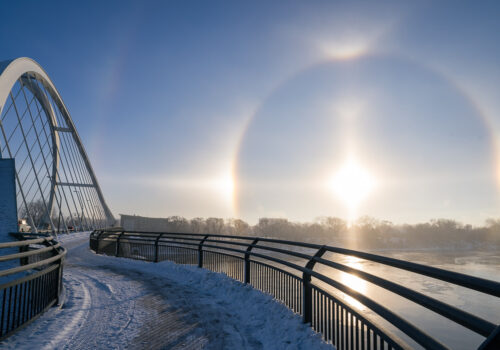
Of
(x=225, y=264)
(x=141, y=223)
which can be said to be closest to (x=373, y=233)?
(x=141, y=223)

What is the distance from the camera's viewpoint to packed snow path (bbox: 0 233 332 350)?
432cm

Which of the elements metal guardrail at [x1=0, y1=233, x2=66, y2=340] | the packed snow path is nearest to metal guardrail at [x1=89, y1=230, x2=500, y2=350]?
the packed snow path

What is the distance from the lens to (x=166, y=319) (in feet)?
17.7

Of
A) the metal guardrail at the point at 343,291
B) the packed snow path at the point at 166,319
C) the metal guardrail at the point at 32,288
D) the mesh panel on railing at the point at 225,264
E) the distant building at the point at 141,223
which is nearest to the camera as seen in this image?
the metal guardrail at the point at 343,291

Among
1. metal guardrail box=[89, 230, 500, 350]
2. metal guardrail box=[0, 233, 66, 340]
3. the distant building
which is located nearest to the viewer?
metal guardrail box=[89, 230, 500, 350]

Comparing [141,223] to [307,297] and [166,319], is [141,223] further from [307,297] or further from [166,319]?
[307,297]

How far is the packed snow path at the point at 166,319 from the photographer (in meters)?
4.32

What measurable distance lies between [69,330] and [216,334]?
86.6 inches

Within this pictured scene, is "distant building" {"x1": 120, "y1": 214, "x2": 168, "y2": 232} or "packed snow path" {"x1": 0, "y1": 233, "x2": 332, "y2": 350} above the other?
"packed snow path" {"x1": 0, "y1": 233, "x2": 332, "y2": 350}

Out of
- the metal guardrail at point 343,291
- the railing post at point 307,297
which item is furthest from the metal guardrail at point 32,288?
the railing post at point 307,297

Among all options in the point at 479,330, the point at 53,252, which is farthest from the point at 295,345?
the point at 53,252

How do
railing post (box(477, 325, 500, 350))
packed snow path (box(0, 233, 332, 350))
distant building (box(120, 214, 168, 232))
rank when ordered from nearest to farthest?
railing post (box(477, 325, 500, 350)), packed snow path (box(0, 233, 332, 350)), distant building (box(120, 214, 168, 232))

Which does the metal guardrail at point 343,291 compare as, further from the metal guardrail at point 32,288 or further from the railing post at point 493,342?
the metal guardrail at point 32,288

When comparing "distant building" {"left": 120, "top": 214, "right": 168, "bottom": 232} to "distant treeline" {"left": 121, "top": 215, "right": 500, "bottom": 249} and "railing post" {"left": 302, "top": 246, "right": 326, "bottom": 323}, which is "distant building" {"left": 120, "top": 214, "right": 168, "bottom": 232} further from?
"railing post" {"left": 302, "top": 246, "right": 326, "bottom": 323}
